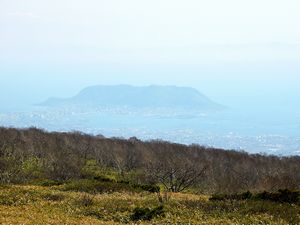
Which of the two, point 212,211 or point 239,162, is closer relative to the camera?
point 212,211

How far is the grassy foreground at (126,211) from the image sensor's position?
2380 centimetres

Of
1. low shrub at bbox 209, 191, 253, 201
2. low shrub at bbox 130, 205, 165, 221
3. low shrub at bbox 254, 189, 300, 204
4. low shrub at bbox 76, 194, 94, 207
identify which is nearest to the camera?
low shrub at bbox 130, 205, 165, 221

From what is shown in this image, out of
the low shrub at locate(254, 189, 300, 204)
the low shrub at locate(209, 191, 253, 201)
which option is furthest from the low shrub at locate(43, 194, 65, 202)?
the low shrub at locate(254, 189, 300, 204)

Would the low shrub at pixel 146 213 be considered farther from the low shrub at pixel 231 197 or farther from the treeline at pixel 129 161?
the treeline at pixel 129 161

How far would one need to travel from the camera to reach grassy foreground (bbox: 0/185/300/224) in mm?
23797

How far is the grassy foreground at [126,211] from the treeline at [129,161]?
29527mm

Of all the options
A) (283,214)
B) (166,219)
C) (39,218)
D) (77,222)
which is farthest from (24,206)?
(283,214)

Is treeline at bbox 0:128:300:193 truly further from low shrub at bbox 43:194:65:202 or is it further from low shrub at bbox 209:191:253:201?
low shrub at bbox 43:194:65:202

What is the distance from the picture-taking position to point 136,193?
3722 cm

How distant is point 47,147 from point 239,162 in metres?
35.8

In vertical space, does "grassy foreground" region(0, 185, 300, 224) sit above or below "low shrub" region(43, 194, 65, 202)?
above

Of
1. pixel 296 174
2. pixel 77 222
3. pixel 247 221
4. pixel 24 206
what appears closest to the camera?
pixel 77 222

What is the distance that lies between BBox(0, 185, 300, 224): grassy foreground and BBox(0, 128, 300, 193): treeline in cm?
2953

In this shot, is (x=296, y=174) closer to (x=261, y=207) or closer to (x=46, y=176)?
(x=46, y=176)
